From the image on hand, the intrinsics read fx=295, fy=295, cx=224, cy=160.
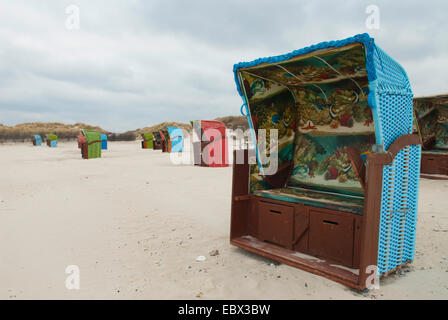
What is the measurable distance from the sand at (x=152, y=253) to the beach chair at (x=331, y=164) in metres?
0.31

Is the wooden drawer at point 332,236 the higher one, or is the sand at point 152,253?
the wooden drawer at point 332,236

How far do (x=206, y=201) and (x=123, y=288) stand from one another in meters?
4.03

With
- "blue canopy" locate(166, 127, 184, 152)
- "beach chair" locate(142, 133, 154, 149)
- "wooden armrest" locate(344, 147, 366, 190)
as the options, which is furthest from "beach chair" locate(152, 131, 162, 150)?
"wooden armrest" locate(344, 147, 366, 190)

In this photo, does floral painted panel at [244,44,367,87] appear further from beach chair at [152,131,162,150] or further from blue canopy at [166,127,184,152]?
beach chair at [152,131,162,150]

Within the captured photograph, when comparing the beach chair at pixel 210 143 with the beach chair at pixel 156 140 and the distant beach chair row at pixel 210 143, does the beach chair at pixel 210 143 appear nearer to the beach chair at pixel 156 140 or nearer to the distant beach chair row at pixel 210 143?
the distant beach chair row at pixel 210 143

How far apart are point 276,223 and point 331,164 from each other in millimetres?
1373

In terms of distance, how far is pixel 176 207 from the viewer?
654 cm

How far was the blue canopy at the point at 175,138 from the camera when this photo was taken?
20953 millimetres

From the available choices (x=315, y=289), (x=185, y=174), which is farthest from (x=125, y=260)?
(x=185, y=174)

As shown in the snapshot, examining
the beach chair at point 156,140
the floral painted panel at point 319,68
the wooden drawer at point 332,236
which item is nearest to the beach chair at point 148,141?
the beach chair at point 156,140

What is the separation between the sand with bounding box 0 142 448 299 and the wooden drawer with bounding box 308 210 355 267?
0.41m

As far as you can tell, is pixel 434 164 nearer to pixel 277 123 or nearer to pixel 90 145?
pixel 277 123

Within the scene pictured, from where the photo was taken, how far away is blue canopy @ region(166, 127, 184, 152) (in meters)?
21.0

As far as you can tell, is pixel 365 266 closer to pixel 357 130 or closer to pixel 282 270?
pixel 282 270
